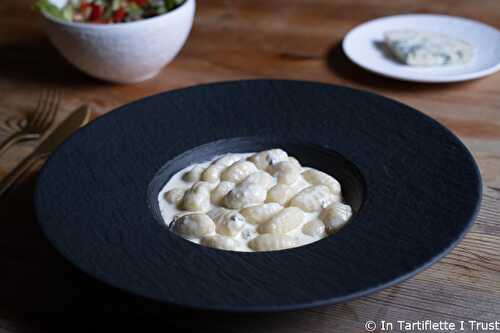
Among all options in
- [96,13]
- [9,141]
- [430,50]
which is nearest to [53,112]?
[9,141]

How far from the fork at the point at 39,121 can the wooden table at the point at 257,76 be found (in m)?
0.02

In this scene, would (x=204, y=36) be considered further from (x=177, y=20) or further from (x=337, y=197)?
(x=337, y=197)

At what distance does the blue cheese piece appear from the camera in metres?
1.36

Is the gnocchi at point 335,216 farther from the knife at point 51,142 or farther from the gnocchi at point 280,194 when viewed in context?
the knife at point 51,142

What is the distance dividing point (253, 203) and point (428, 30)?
2.84 feet

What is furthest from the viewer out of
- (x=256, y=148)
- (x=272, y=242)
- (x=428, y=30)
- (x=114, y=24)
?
(x=428, y=30)

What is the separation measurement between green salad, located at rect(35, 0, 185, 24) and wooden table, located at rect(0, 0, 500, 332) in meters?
0.14

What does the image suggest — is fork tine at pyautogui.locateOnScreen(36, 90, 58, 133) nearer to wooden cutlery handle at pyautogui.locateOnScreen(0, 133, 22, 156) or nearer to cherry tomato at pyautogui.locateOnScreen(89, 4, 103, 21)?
wooden cutlery handle at pyautogui.locateOnScreen(0, 133, 22, 156)

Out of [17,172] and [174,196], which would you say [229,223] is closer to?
[174,196]

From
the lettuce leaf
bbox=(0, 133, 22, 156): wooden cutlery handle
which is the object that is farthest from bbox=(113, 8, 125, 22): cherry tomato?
bbox=(0, 133, 22, 156): wooden cutlery handle

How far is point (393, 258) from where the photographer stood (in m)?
0.72

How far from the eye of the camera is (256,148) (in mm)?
1037

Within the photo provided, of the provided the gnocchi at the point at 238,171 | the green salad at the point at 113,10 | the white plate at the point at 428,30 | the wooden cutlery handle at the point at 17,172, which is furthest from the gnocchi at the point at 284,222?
the green salad at the point at 113,10

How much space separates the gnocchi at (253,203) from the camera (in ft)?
2.72
